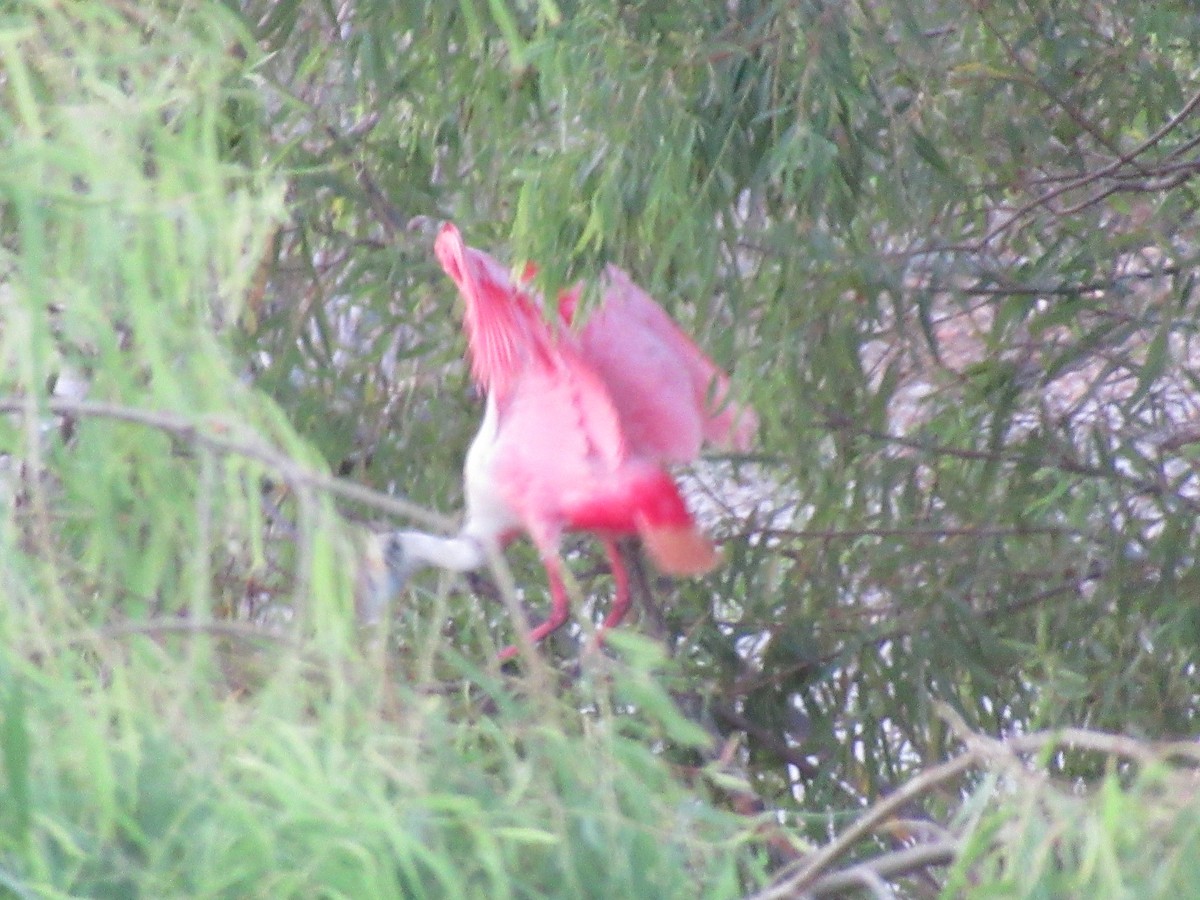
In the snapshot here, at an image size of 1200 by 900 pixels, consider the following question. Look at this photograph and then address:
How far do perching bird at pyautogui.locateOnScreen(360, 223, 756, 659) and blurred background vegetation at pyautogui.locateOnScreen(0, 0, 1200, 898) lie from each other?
81mm

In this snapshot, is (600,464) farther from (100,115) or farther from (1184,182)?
(100,115)

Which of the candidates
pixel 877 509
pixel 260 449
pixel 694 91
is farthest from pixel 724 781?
pixel 877 509

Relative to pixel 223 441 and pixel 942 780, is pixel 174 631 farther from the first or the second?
pixel 942 780

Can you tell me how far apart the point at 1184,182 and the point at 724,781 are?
1536 mm

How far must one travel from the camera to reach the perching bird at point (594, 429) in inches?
102

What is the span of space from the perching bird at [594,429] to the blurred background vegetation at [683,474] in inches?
3.2

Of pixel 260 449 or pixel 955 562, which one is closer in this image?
pixel 260 449

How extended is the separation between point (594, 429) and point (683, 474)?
17.7 inches

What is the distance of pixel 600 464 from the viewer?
2680 mm

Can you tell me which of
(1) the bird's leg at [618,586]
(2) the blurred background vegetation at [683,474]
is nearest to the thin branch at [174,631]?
(2) the blurred background vegetation at [683,474]

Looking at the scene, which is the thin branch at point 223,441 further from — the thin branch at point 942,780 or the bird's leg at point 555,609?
the bird's leg at point 555,609

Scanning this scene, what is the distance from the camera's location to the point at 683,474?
123 inches

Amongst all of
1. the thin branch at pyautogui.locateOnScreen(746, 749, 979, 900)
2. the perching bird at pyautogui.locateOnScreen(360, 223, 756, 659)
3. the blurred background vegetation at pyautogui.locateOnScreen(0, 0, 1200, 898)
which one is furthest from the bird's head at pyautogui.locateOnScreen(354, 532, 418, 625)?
the perching bird at pyautogui.locateOnScreen(360, 223, 756, 659)

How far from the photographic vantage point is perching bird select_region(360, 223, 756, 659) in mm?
2598
